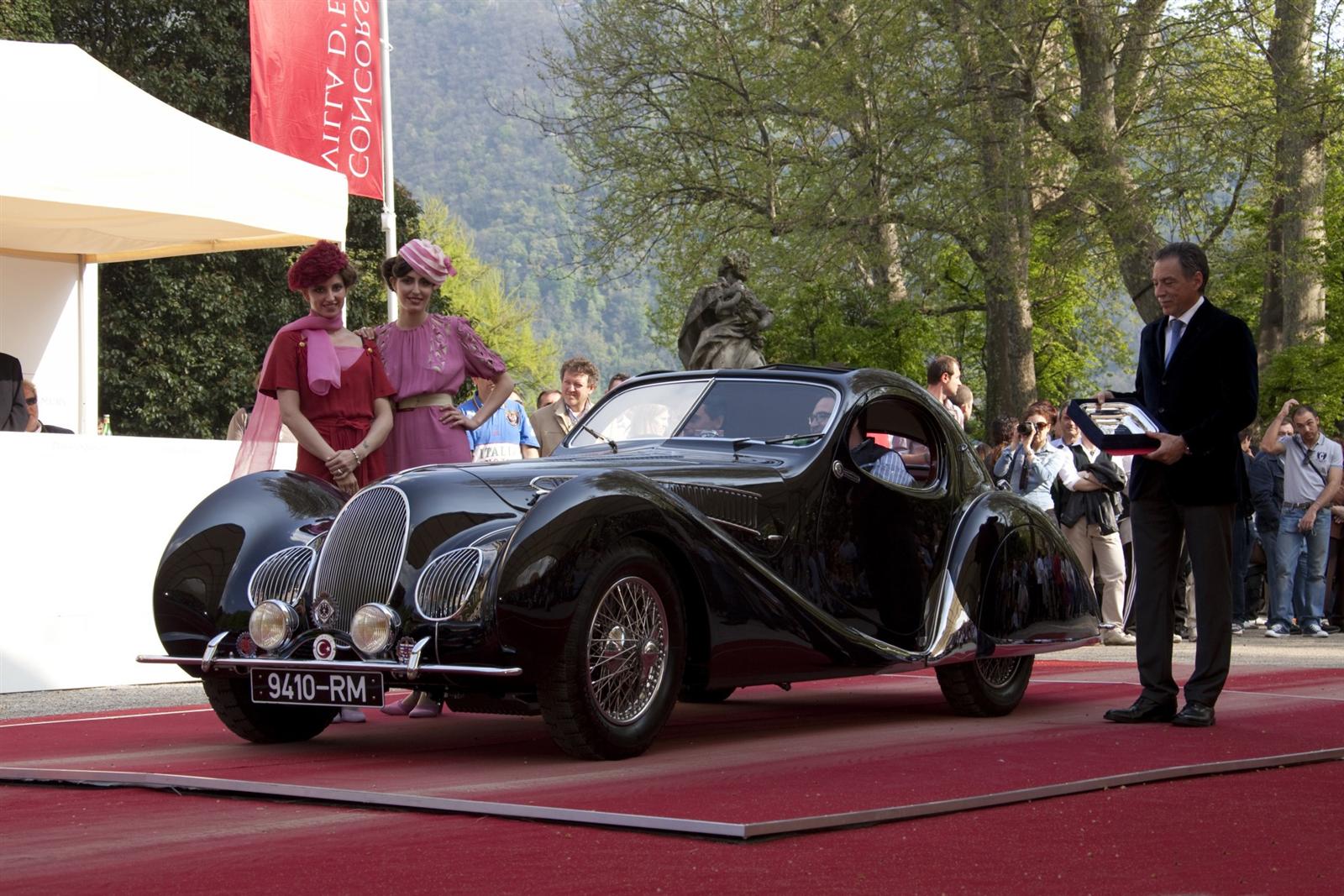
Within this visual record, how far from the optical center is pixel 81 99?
11.8m

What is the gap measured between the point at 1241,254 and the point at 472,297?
67924 mm

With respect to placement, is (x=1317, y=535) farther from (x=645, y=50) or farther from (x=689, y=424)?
(x=645, y=50)

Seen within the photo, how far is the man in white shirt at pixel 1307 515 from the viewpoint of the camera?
1555cm

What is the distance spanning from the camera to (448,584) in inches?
233

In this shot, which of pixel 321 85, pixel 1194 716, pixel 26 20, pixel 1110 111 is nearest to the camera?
pixel 1194 716

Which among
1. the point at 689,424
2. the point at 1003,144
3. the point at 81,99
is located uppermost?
the point at 1003,144

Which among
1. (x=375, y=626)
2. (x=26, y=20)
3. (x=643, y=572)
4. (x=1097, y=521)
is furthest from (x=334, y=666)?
(x=26, y=20)

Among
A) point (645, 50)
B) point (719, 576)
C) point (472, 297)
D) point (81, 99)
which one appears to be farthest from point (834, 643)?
point (472, 297)

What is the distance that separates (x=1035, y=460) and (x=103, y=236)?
8.32m

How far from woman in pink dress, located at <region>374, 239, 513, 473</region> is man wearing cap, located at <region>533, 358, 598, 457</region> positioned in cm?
Result: 375

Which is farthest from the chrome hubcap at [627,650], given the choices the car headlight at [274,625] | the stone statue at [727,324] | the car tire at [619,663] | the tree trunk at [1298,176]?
the tree trunk at [1298,176]

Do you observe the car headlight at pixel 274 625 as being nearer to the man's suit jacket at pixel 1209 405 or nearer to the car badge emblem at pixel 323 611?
the car badge emblem at pixel 323 611

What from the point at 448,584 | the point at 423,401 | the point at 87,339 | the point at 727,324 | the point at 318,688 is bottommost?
the point at 318,688

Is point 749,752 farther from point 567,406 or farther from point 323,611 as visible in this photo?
point 567,406
